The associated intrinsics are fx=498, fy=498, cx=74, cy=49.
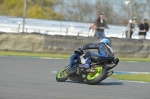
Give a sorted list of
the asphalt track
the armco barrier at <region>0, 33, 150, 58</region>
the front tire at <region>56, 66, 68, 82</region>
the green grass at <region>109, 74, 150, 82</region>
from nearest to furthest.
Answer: the asphalt track, the front tire at <region>56, 66, 68, 82</region>, the green grass at <region>109, 74, 150, 82</region>, the armco barrier at <region>0, 33, 150, 58</region>

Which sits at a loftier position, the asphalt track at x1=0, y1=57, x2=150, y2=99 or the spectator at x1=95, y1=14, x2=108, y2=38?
the spectator at x1=95, y1=14, x2=108, y2=38

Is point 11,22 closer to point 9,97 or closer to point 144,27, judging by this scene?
point 144,27

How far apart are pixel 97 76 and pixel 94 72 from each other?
179 millimetres

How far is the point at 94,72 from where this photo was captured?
36.1 ft

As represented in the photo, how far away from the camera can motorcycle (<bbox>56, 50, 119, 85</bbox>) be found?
10.9 m

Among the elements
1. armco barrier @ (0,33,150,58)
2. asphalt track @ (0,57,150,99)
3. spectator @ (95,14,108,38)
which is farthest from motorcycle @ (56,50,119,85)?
spectator @ (95,14,108,38)

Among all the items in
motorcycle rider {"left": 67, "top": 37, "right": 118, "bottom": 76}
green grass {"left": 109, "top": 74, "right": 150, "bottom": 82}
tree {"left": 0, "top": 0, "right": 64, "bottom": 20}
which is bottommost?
green grass {"left": 109, "top": 74, "right": 150, "bottom": 82}

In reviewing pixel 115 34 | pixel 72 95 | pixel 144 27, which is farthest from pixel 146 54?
pixel 72 95

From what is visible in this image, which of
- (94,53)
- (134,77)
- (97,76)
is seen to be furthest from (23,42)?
(97,76)

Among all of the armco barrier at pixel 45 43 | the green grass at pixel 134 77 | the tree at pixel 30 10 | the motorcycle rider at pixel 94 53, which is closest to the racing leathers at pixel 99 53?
the motorcycle rider at pixel 94 53

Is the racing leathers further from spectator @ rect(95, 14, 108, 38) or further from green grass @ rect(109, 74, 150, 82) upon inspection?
spectator @ rect(95, 14, 108, 38)

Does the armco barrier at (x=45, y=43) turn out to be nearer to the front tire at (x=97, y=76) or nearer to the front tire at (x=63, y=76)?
the front tire at (x=63, y=76)

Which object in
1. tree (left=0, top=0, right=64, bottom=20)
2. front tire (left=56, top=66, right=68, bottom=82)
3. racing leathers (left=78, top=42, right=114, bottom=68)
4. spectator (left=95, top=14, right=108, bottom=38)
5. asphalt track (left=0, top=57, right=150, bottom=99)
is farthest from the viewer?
tree (left=0, top=0, right=64, bottom=20)

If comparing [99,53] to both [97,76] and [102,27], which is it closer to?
[97,76]
